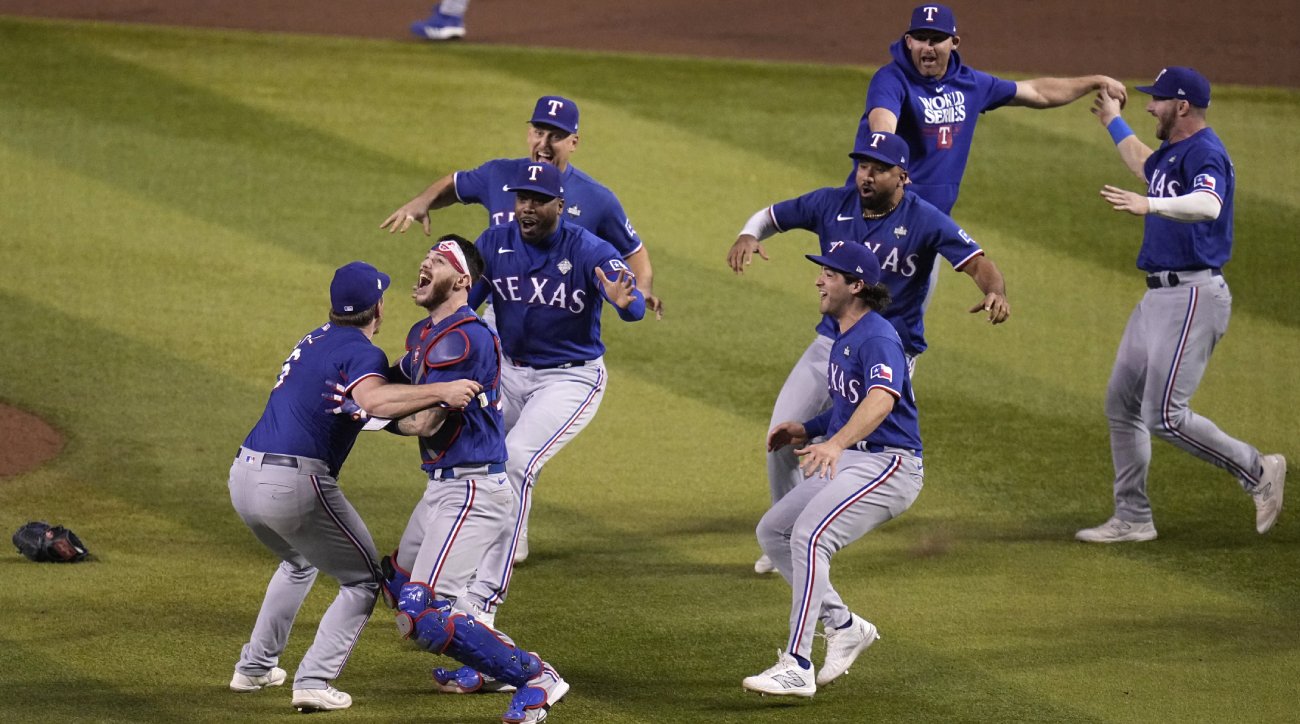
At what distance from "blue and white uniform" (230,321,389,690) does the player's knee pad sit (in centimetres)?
51

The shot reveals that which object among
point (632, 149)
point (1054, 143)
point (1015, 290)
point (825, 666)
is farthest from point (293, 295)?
point (1054, 143)

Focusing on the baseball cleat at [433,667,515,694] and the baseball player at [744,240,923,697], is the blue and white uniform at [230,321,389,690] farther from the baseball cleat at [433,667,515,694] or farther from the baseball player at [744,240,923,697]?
the baseball player at [744,240,923,697]

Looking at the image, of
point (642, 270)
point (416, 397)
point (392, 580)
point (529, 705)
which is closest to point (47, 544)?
point (392, 580)

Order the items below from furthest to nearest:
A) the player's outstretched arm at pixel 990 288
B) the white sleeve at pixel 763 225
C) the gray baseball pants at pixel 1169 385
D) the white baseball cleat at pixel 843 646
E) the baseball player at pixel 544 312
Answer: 1. the gray baseball pants at pixel 1169 385
2. the white sleeve at pixel 763 225
3. the baseball player at pixel 544 312
4. the player's outstretched arm at pixel 990 288
5. the white baseball cleat at pixel 843 646

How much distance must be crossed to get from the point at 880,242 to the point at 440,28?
→ 10061 mm

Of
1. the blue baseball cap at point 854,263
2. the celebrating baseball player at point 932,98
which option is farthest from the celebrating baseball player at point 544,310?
the celebrating baseball player at point 932,98

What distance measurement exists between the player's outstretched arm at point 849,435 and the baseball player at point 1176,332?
233 cm

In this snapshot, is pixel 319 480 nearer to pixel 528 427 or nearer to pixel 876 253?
pixel 528 427

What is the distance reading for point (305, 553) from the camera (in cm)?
530

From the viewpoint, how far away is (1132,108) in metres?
14.3

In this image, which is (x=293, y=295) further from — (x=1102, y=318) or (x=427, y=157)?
(x=1102, y=318)

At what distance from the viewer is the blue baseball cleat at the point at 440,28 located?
1548cm

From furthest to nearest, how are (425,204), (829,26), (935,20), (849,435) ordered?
(829,26) < (935,20) < (425,204) < (849,435)

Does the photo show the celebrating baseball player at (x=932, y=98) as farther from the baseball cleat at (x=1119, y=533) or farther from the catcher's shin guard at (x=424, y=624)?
the catcher's shin guard at (x=424, y=624)
